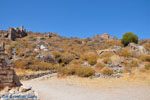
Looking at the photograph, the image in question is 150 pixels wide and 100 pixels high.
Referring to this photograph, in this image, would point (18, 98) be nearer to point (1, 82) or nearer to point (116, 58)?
point (1, 82)

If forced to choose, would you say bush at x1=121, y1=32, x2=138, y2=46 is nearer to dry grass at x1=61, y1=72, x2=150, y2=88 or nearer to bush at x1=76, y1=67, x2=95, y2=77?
dry grass at x1=61, y1=72, x2=150, y2=88

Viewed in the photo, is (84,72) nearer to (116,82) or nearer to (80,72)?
(80,72)

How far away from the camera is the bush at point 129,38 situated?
87.8 ft

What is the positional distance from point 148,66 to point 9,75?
45.5 feet

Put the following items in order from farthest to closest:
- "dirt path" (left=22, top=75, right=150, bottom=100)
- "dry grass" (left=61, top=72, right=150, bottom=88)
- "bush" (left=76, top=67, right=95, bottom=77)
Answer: "bush" (left=76, top=67, right=95, bottom=77)
"dry grass" (left=61, top=72, right=150, bottom=88)
"dirt path" (left=22, top=75, right=150, bottom=100)

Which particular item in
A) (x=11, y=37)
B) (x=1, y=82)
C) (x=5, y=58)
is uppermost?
(x=11, y=37)

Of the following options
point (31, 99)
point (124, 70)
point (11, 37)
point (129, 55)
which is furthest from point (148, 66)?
point (11, 37)

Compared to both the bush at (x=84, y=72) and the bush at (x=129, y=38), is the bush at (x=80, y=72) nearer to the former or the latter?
the bush at (x=84, y=72)

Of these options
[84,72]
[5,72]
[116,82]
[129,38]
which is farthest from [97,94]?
[129,38]

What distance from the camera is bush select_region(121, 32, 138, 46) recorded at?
87.8ft

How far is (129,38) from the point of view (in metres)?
26.7

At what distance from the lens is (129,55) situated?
18.5 metres


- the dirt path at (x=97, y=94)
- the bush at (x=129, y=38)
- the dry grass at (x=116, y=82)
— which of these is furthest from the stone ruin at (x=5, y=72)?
the bush at (x=129, y=38)

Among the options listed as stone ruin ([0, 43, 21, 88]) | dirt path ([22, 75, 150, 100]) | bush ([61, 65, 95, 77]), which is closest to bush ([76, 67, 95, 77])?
bush ([61, 65, 95, 77])
